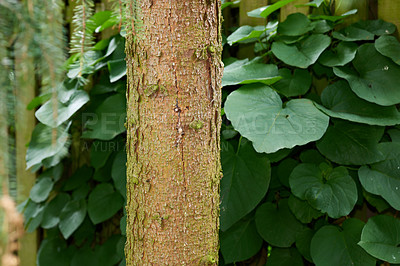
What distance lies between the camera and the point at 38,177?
6.17ft

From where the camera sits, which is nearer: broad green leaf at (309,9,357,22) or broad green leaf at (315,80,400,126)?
broad green leaf at (315,80,400,126)

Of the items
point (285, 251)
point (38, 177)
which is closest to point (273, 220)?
point (285, 251)

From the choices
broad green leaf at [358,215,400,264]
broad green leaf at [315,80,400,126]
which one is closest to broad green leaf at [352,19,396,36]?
broad green leaf at [315,80,400,126]

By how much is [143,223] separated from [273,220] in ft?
2.20

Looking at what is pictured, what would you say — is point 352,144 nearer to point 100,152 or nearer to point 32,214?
point 100,152

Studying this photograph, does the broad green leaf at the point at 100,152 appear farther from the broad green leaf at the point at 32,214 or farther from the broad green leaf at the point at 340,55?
the broad green leaf at the point at 340,55

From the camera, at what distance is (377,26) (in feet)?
4.69

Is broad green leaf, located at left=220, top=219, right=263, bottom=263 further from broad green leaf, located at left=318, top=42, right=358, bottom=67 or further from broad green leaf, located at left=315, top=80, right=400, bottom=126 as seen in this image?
broad green leaf, located at left=318, top=42, right=358, bottom=67

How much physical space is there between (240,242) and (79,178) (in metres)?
0.86

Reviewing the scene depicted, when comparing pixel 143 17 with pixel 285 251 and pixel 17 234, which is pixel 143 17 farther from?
pixel 285 251

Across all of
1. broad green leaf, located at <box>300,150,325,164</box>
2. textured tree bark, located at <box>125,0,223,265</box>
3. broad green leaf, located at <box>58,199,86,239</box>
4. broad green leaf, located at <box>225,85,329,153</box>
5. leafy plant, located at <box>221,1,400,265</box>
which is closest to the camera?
textured tree bark, located at <box>125,0,223,265</box>

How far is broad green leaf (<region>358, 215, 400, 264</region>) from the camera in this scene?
1.13 m

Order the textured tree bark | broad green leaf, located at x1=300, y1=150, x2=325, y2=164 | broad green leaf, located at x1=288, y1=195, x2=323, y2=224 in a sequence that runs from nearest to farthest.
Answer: the textured tree bark → broad green leaf, located at x1=288, y1=195, x2=323, y2=224 → broad green leaf, located at x1=300, y1=150, x2=325, y2=164

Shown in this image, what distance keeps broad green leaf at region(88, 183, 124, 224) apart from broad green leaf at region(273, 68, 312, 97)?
81 cm
